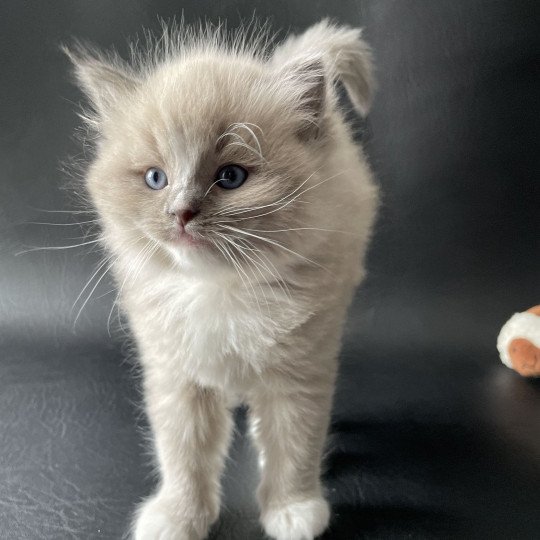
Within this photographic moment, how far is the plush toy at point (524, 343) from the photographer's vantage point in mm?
1326

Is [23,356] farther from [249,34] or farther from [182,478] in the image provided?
[249,34]

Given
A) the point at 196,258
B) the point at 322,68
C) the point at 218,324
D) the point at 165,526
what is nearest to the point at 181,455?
the point at 165,526

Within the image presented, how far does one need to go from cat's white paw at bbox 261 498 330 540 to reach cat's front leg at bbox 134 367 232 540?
10 cm

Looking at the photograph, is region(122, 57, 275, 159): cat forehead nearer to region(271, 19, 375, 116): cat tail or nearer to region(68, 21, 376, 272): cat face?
region(68, 21, 376, 272): cat face

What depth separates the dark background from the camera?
1251 mm

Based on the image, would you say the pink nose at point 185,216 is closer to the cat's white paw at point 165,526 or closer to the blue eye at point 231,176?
the blue eye at point 231,176

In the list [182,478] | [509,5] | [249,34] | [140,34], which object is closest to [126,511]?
[182,478]

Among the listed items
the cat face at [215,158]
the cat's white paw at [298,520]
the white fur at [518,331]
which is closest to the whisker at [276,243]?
the cat face at [215,158]

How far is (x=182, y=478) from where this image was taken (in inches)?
39.9

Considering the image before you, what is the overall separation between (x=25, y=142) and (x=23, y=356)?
0.49m

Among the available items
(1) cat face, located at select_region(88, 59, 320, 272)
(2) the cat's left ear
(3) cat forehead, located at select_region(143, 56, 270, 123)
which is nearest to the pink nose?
(1) cat face, located at select_region(88, 59, 320, 272)

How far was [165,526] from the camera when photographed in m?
1.00

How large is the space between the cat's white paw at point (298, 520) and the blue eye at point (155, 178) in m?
0.53

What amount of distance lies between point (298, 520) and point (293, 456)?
99mm
